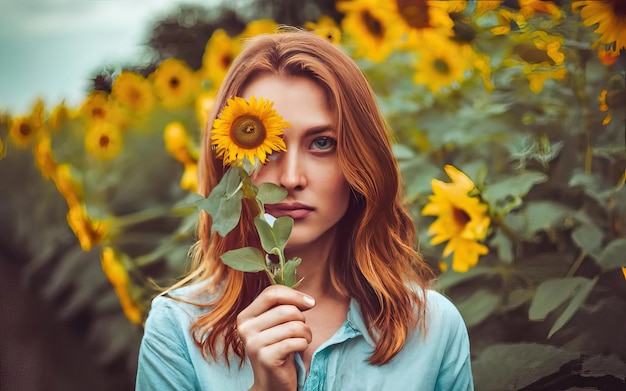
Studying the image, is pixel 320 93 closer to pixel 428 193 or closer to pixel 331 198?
pixel 331 198

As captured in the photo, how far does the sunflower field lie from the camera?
1332 millimetres

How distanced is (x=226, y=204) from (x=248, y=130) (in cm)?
9

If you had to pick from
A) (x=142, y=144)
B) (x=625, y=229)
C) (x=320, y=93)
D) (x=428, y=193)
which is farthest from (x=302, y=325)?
(x=142, y=144)

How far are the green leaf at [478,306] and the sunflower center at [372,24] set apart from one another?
Result: 48 centimetres

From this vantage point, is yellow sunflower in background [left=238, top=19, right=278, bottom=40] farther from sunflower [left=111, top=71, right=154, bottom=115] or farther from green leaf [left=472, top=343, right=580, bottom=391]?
green leaf [left=472, top=343, right=580, bottom=391]

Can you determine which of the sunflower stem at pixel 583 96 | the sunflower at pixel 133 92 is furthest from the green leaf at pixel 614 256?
the sunflower at pixel 133 92

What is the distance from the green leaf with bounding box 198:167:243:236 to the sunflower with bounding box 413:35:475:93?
0.60 metres

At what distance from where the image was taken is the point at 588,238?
134cm

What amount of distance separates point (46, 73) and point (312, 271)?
63 centimetres

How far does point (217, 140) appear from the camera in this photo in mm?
1032

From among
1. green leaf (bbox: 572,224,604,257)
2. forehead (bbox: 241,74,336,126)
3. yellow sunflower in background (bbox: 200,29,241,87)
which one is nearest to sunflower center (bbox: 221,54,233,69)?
yellow sunflower in background (bbox: 200,29,241,87)

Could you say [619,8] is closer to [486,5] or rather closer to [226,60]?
[486,5]

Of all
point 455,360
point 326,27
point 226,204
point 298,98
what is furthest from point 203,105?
point 455,360

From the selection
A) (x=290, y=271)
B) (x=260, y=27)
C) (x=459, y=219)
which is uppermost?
(x=260, y=27)
